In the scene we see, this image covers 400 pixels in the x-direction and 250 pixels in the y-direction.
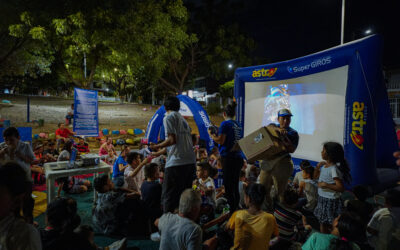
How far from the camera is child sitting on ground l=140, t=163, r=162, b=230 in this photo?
145 inches

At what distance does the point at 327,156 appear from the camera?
333 cm

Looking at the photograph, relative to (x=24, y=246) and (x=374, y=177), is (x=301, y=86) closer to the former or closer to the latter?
(x=374, y=177)

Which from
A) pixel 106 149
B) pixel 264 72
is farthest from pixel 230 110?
pixel 106 149

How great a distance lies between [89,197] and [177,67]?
15.6 meters

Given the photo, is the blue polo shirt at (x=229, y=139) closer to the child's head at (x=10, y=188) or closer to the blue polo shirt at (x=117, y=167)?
the blue polo shirt at (x=117, y=167)

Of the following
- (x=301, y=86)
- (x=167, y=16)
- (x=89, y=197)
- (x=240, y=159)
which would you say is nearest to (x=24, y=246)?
(x=240, y=159)

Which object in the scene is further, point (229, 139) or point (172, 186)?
point (229, 139)

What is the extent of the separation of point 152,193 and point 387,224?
298 centimetres

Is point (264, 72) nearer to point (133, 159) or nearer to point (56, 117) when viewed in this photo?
point (133, 159)

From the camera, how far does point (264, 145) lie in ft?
10.9

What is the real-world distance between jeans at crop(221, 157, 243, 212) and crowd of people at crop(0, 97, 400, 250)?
2 centimetres

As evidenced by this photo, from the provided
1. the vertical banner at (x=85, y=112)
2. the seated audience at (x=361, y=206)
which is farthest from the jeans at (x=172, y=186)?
the vertical banner at (x=85, y=112)

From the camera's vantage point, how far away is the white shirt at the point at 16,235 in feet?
4.22

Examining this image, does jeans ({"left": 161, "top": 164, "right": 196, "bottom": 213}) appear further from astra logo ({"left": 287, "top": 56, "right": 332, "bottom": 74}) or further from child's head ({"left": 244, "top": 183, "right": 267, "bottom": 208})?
astra logo ({"left": 287, "top": 56, "right": 332, "bottom": 74})
